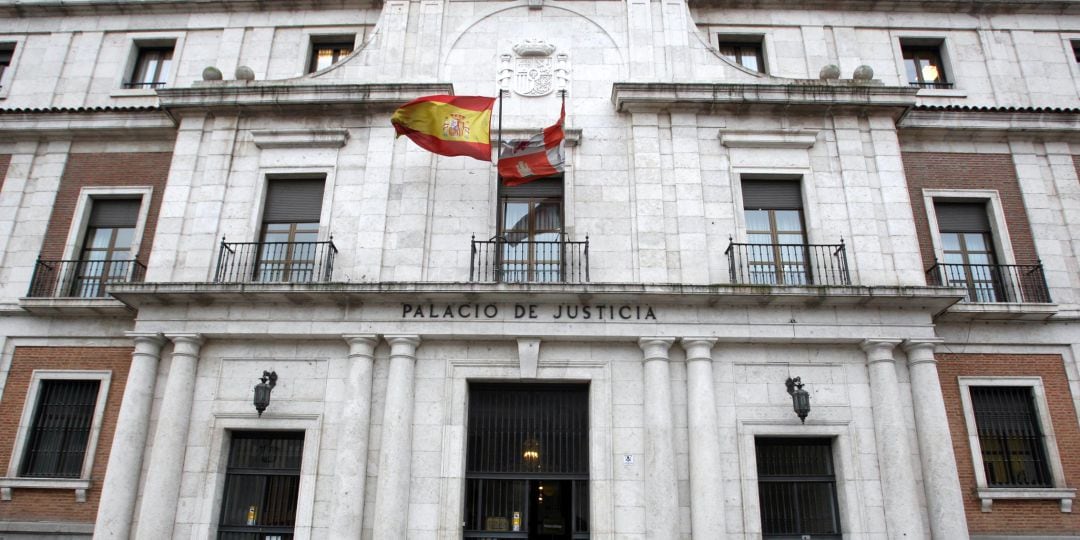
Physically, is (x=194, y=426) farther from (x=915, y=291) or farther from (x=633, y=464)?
(x=915, y=291)

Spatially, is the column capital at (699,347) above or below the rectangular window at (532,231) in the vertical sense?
below

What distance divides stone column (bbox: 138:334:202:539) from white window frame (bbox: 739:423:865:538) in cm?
931

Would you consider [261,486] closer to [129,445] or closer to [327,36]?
[129,445]

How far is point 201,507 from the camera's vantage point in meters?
11.1

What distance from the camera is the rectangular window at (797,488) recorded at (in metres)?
11.2

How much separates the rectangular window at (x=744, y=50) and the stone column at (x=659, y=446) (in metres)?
7.54

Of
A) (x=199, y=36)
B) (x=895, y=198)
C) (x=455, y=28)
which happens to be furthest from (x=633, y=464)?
(x=199, y=36)

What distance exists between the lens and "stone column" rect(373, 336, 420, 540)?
34.9ft

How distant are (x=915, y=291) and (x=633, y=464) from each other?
560 centimetres

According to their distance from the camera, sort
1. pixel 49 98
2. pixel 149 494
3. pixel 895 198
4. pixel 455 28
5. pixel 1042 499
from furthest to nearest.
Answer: pixel 49 98 → pixel 455 28 → pixel 895 198 → pixel 1042 499 → pixel 149 494

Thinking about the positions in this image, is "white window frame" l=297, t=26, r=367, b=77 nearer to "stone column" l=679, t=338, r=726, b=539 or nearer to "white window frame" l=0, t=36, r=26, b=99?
"white window frame" l=0, t=36, r=26, b=99

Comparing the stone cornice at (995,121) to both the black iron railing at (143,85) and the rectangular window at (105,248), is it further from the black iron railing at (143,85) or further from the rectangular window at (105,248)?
the black iron railing at (143,85)

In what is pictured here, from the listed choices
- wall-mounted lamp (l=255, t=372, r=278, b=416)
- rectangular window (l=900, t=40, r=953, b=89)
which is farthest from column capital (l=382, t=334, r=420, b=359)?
rectangular window (l=900, t=40, r=953, b=89)

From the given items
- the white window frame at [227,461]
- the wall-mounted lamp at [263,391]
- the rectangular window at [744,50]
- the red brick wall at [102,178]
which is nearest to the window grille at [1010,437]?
the rectangular window at [744,50]
